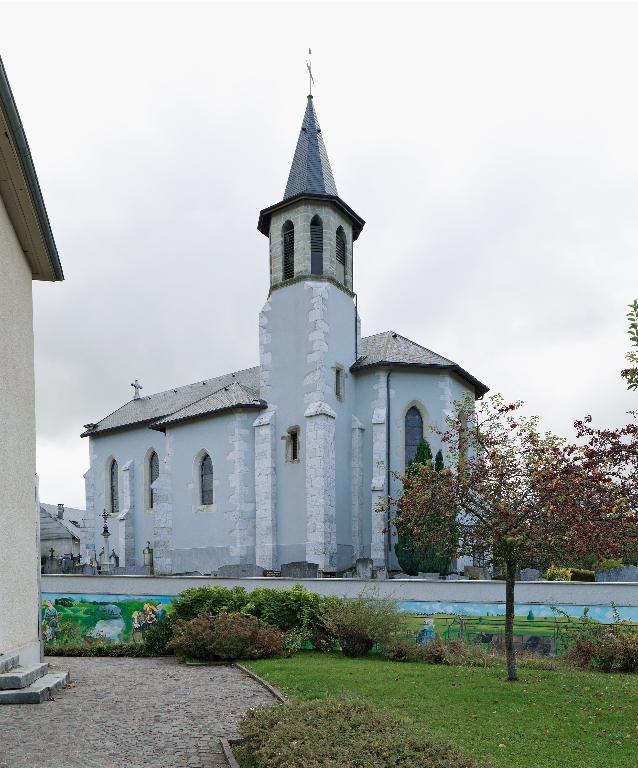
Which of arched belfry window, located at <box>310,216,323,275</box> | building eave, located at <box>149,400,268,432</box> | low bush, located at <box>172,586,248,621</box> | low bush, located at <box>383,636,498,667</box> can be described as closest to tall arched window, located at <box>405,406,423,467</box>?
building eave, located at <box>149,400,268,432</box>

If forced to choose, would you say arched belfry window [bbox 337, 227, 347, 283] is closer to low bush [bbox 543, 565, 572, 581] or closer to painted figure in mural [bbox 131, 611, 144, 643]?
low bush [bbox 543, 565, 572, 581]

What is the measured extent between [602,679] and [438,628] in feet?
17.9

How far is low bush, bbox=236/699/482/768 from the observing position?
5.89 m

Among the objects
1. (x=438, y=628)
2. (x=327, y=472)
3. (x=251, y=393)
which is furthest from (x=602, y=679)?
(x=251, y=393)

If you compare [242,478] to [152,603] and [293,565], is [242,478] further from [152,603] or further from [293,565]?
[152,603]

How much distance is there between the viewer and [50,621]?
58.4ft

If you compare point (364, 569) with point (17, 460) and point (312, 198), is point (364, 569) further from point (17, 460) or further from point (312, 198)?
point (312, 198)

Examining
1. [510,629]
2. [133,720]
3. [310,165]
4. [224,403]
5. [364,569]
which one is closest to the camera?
[133,720]

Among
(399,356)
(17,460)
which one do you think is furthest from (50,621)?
(399,356)

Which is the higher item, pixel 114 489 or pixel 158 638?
pixel 114 489

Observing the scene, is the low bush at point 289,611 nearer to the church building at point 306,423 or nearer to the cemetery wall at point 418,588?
the cemetery wall at point 418,588

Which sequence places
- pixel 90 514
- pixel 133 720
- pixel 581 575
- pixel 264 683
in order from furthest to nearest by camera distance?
pixel 90 514, pixel 581 575, pixel 264 683, pixel 133 720

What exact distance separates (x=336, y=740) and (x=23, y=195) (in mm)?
8785

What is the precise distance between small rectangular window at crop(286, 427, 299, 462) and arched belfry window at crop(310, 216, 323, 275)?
699 centimetres
